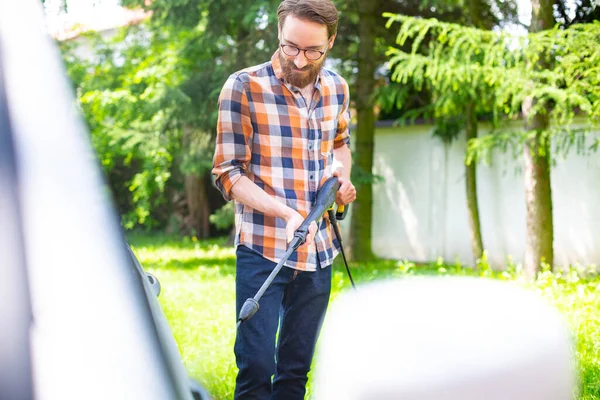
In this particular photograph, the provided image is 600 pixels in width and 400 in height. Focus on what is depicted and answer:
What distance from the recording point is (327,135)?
2500 mm

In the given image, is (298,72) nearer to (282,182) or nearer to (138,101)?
(282,182)

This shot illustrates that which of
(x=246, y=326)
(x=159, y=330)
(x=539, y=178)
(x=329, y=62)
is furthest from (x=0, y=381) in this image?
(x=329, y=62)

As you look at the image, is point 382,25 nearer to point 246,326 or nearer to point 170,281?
point 170,281

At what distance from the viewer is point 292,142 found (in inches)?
93.7

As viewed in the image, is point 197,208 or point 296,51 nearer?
point 296,51

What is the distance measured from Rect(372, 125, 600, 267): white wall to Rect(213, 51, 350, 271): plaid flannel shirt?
6721 mm

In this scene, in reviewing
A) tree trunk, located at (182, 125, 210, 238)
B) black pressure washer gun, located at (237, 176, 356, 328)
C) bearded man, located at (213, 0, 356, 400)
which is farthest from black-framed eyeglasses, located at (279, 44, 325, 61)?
tree trunk, located at (182, 125, 210, 238)

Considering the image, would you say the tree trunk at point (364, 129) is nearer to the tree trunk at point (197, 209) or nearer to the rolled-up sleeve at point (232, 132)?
the tree trunk at point (197, 209)

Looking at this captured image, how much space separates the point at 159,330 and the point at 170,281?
7.33 metres

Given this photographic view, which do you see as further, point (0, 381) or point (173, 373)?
point (173, 373)

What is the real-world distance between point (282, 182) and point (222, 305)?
4.16 m

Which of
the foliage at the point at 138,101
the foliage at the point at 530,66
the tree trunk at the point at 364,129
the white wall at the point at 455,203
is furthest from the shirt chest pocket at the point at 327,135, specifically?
the white wall at the point at 455,203

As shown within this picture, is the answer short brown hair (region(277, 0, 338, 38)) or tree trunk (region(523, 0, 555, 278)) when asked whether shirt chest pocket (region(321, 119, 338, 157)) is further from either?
tree trunk (region(523, 0, 555, 278))

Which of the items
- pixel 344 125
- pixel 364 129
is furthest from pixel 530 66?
pixel 344 125
